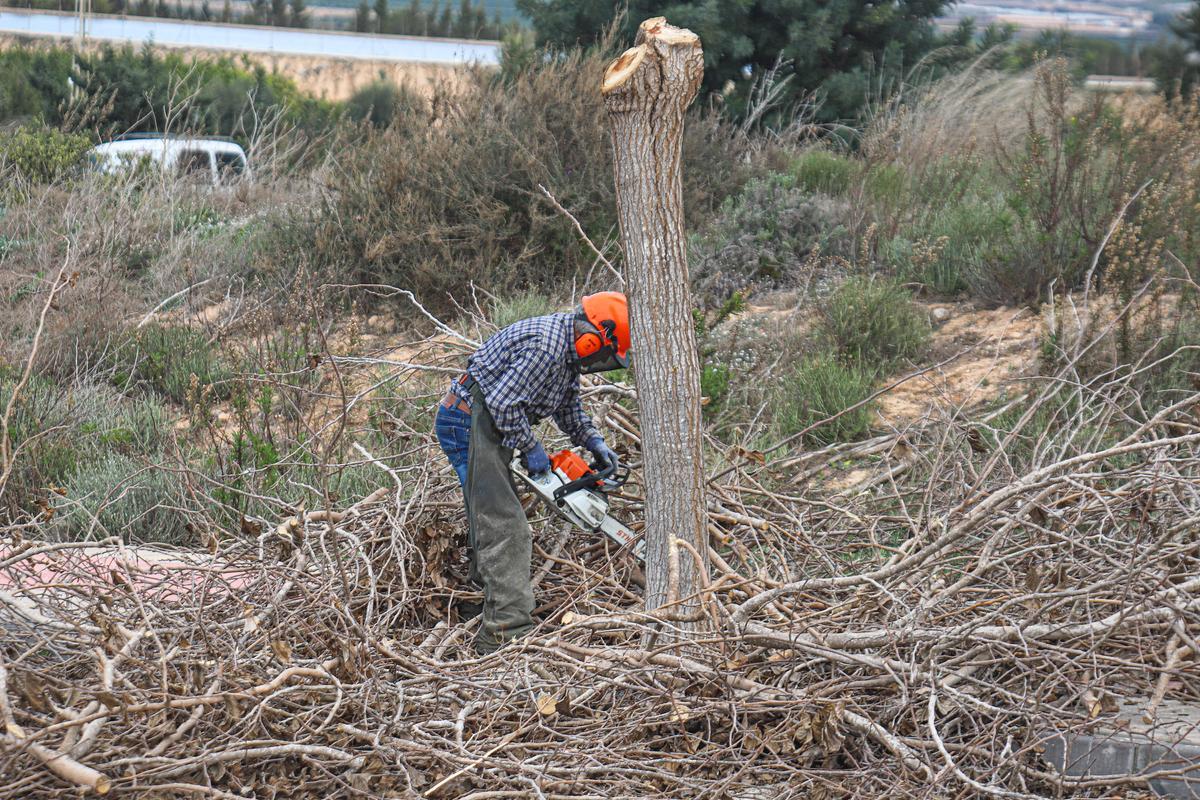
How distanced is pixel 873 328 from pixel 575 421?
11.5ft

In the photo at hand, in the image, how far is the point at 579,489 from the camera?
4457 mm

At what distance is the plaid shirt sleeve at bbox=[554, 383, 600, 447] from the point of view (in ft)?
15.3

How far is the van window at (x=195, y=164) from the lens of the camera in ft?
37.0

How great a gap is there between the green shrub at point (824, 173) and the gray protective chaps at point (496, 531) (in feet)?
21.1

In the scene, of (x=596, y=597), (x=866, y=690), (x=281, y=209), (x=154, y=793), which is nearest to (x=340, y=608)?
(x=154, y=793)

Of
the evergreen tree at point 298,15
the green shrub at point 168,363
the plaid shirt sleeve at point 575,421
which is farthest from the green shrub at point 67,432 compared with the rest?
the evergreen tree at point 298,15

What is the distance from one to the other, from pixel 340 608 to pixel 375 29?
4199 cm

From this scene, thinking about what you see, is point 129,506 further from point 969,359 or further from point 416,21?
point 416,21

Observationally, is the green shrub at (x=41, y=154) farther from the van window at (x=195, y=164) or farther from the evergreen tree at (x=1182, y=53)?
the evergreen tree at (x=1182, y=53)

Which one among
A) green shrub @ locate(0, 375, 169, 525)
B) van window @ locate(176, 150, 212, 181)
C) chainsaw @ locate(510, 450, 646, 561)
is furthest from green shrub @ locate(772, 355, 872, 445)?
van window @ locate(176, 150, 212, 181)

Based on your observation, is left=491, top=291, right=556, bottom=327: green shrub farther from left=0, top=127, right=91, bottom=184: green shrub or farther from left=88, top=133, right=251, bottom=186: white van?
left=0, top=127, right=91, bottom=184: green shrub

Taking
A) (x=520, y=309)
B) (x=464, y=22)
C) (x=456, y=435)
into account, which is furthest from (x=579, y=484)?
(x=464, y=22)

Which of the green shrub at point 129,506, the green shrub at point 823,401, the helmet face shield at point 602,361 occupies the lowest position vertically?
the green shrub at point 129,506

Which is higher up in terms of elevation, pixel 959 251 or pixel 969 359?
pixel 959 251
